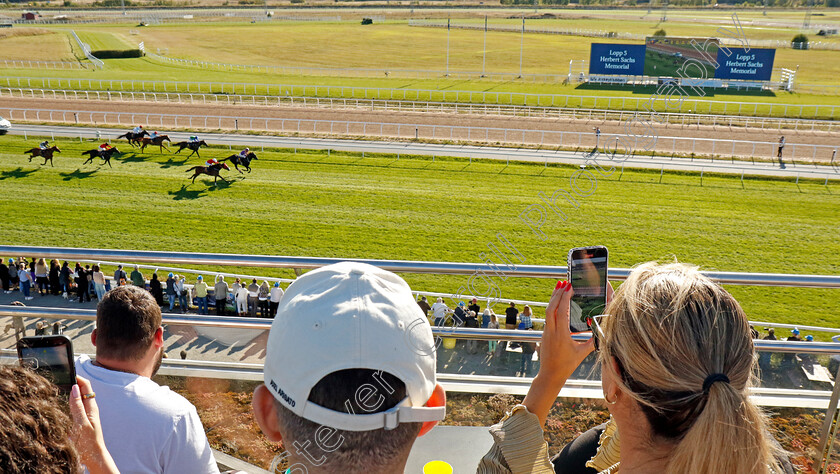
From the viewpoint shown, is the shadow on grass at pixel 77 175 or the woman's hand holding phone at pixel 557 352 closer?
the woman's hand holding phone at pixel 557 352

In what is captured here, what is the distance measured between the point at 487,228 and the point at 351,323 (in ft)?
69.6

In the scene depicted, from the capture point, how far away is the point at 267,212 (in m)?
23.9

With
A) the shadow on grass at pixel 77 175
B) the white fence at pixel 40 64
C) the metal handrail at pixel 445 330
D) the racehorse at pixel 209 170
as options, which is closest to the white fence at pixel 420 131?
the shadow on grass at pixel 77 175

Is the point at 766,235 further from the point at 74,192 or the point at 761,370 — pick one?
the point at 74,192

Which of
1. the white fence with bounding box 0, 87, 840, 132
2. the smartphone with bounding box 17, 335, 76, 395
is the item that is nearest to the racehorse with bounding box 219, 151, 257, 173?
the white fence with bounding box 0, 87, 840, 132

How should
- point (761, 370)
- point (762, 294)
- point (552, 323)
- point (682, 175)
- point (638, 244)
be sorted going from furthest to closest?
point (682, 175)
point (638, 244)
point (762, 294)
point (761, 370)
point (552, 323)

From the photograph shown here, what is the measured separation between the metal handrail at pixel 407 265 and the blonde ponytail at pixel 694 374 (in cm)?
140

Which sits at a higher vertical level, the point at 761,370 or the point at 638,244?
the point at 761,370

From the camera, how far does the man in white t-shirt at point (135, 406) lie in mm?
2270

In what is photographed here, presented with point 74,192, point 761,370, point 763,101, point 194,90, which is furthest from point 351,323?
point 194,90

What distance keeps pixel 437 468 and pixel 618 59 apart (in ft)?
167

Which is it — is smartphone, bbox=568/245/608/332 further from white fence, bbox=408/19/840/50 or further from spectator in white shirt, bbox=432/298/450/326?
white fence, bbox=408/19/840/50

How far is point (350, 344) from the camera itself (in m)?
1.35

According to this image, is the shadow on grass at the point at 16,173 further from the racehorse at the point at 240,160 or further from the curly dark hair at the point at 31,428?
the curly dark hair at the point at 31,428
